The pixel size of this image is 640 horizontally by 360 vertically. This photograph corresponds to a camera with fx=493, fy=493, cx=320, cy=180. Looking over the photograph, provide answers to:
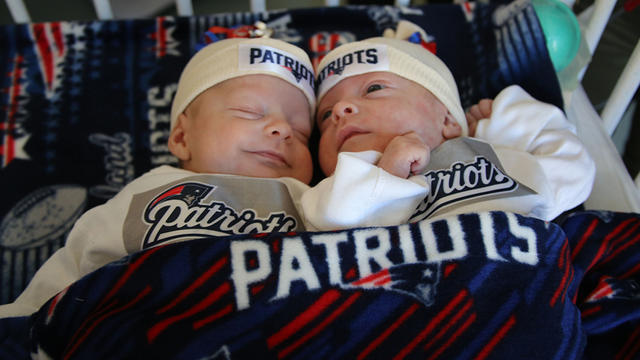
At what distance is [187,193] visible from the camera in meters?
0.82

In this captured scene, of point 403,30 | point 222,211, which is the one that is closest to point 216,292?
point 222,211

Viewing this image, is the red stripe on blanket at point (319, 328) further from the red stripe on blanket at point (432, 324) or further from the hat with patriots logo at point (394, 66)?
the hat with patriots logo at point (394, 66)

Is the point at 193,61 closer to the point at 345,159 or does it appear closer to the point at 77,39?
the point at 77,39

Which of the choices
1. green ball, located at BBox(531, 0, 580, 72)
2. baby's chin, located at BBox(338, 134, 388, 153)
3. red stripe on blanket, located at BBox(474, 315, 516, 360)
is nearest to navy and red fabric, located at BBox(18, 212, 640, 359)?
red stripe on blanket, located at BBox(474, 315, 516, 360)

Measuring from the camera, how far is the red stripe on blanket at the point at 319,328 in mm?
613

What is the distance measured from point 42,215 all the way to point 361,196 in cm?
73

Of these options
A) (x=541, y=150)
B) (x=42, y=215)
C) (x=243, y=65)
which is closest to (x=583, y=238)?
(x=541, y=150)

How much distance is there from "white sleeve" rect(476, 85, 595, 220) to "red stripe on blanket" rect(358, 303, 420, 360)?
292 millimetres

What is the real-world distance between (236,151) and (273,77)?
178mm

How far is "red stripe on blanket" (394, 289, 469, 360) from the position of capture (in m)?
0.61

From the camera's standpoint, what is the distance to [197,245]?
67 cm

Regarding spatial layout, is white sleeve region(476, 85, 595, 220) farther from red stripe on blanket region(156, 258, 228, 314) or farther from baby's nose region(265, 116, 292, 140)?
red stripe on blanket region(156, 258, 228, 314)

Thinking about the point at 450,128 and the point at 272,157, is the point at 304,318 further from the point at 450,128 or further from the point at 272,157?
the point at 450,128

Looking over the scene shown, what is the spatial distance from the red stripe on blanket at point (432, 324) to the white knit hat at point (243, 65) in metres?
0.54
